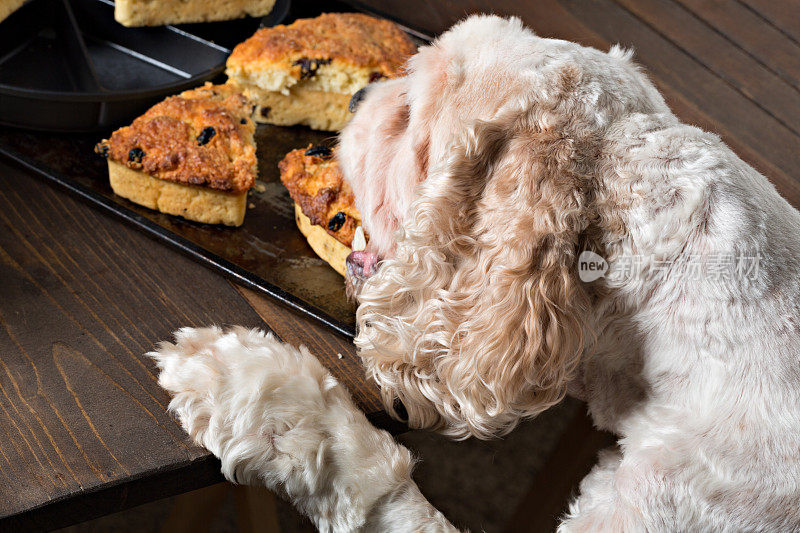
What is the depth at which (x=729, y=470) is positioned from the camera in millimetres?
1074

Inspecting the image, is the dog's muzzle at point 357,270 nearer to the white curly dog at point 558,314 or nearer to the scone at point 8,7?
the white curly dog at point 558,314

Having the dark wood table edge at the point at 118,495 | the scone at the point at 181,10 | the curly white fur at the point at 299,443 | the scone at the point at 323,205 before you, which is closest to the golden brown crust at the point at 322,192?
the scone at the point at 323,205

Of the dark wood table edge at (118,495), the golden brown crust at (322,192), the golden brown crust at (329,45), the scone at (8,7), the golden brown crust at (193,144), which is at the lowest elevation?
the dark wood table edge at (118,495)

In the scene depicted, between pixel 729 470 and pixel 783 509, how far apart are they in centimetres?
10

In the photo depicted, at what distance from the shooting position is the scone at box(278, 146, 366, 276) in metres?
1.71

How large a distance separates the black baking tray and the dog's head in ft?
1.20

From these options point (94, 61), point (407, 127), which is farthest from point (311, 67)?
point (407, 127)

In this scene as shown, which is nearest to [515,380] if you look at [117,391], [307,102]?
[117,391]

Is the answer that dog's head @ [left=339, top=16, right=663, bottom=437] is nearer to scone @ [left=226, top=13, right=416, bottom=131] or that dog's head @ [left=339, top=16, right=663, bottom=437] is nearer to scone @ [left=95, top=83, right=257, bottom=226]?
scone @ [left=95, top=83, right=257, bottom=226]

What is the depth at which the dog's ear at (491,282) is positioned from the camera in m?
1.08

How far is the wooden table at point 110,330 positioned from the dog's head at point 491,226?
276 millimetres

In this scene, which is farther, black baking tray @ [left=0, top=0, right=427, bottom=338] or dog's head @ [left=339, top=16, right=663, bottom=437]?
black baking tray @ [left=0, top=0, right=427, bottom=338]

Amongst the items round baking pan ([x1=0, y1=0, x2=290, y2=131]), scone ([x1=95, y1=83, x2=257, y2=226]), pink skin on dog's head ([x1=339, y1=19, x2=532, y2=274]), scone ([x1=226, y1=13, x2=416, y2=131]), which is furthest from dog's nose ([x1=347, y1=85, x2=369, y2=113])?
round baking pan ([x1=0, y1=0, x2=290, y2=131])

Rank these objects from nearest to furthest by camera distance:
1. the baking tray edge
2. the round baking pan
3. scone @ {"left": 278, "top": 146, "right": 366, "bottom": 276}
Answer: the baking tray edge → scone @ {"left": 278, "top": 146, "right": 366, "bottom": 276} → the round baking pan
